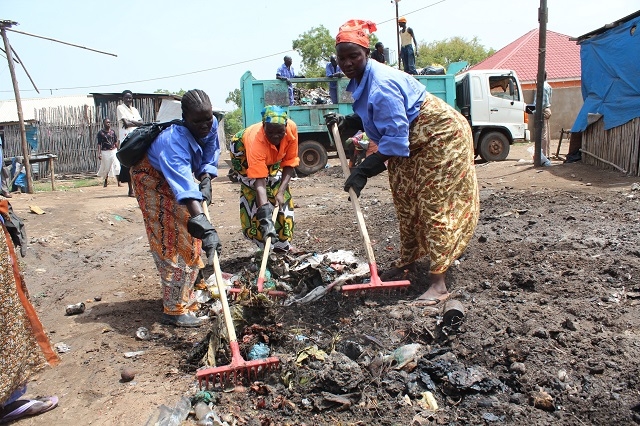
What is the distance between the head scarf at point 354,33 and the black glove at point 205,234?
56.1 inches

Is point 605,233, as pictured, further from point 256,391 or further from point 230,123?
point 230,123

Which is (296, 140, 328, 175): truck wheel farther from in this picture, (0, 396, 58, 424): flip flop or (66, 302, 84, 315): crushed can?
(0, 396, 58, 424): flip flop

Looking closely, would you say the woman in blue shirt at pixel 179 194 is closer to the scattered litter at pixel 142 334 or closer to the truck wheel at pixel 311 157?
the scattered litter at pixel 142 334

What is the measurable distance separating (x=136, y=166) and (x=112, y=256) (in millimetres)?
2980

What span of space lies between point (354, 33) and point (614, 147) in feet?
23.9

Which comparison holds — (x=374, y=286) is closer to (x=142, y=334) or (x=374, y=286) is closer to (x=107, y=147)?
(x=142, y=334)


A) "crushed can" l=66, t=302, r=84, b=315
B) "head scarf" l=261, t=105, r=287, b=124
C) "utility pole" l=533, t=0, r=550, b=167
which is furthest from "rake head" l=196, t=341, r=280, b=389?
"utility pole" l=533, t=0, r=550, b=167

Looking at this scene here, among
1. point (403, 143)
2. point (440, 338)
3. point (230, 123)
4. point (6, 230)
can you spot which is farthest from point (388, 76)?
point (230, 123)

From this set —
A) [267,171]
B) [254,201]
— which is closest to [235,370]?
[267,171]

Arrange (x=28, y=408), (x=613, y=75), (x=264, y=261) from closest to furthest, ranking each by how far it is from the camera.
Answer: (x=28, y=408), (x=264, y=261), (x=613, y=75)

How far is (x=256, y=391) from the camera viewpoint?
2693 mm

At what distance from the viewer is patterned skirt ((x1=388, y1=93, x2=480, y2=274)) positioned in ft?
11.4

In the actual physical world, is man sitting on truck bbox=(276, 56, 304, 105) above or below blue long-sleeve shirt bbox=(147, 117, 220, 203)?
above

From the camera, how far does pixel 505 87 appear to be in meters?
12.9
